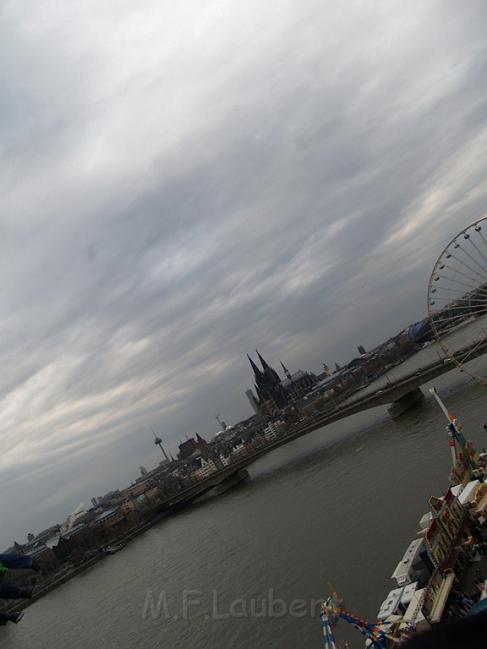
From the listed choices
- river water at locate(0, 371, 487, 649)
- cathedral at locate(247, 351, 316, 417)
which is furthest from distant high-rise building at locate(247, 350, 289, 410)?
river water at locate(0, 371, 487, 649)

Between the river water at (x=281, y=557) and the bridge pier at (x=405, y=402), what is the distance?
1049mm

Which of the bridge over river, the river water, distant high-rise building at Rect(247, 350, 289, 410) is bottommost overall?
the river water

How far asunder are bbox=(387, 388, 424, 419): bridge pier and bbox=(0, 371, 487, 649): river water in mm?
1049

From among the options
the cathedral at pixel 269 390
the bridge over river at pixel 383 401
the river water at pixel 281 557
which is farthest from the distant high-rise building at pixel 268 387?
the river water at pixel 281 557

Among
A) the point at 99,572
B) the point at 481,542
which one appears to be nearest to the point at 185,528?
the point at 99,572

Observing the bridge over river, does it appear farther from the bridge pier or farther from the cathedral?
the cathedral

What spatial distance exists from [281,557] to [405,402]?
24495 mm

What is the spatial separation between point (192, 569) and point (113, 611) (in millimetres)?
5528

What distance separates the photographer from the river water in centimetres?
1675

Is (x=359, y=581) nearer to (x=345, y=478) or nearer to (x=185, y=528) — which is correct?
(x=345, y=478)

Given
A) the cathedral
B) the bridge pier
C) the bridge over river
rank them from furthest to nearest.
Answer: the cathedral < the bridge pier < the bridge over river

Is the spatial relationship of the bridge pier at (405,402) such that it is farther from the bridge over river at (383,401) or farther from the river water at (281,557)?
the river water at (281,557)

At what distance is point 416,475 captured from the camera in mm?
22953

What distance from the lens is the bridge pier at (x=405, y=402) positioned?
42.3 m
